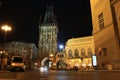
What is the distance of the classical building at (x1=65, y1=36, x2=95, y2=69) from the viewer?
78825mm

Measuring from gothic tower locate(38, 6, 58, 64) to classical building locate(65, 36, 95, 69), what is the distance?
24319 millimetres

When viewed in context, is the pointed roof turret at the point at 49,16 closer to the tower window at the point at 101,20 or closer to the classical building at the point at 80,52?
the classical building at the point at 80,52

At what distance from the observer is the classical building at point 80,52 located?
78.8m

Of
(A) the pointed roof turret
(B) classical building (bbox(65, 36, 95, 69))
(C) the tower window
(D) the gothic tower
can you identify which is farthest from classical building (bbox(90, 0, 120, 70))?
(A) the pointed roof turret

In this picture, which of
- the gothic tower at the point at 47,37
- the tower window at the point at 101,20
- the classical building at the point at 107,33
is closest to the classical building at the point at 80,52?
the gothic tower at the point at 47,37

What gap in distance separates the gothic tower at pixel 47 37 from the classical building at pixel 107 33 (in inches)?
2724

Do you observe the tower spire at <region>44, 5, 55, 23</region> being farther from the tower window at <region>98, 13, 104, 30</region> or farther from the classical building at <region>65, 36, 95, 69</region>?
the tower window at <region>98, 13, 104, 30</region>

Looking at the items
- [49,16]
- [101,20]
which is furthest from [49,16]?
[101,20]

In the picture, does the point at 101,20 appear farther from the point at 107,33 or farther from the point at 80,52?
the point at 80,52

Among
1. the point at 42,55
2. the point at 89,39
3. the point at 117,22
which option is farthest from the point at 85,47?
the point at 117,22

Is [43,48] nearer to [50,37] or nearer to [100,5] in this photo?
[50,37]

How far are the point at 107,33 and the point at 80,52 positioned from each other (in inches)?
1827

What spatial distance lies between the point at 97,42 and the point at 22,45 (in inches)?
3241

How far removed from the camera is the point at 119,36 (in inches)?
1304
